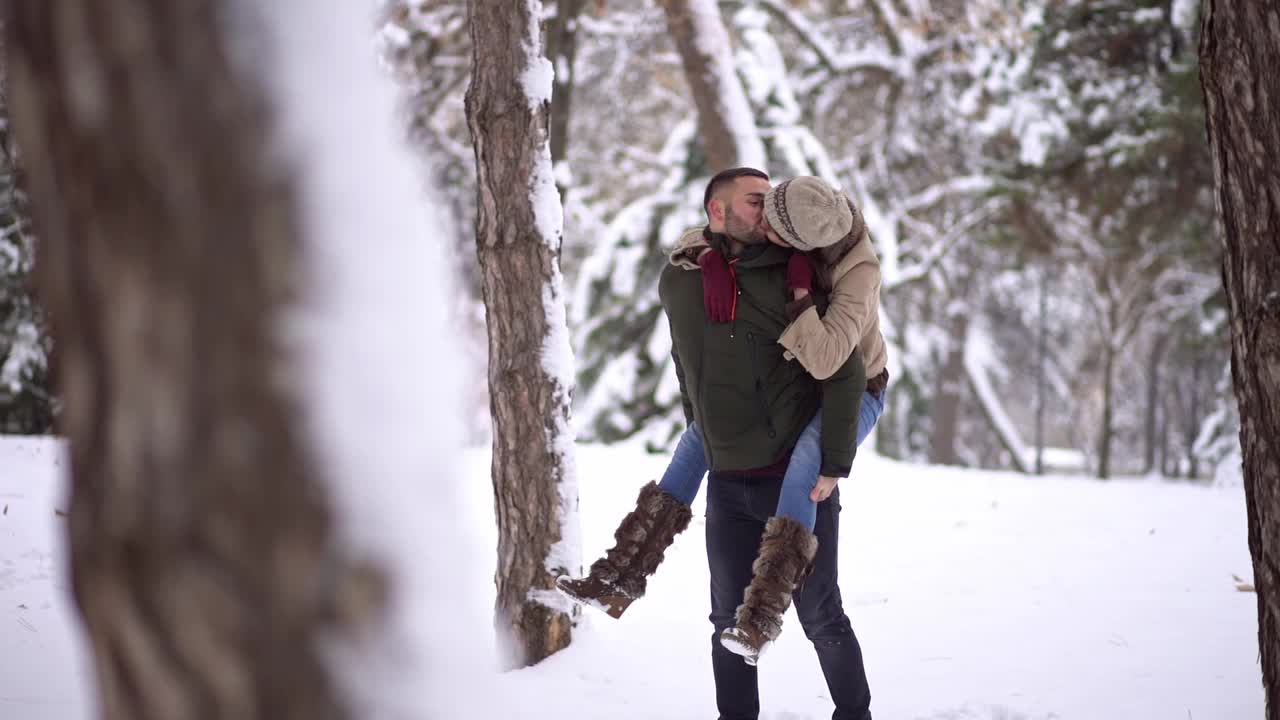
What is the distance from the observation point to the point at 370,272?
1041 millimetres

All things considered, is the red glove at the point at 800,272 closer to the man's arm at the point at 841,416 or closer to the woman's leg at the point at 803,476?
the man's arm at the point at 841,416

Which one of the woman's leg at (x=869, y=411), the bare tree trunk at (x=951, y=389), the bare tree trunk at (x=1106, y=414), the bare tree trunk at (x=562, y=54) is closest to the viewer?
the woman's leg at (x=869, y=411)

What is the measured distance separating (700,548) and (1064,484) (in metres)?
4.59

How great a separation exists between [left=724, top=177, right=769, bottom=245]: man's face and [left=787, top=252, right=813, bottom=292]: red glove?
5.1 inches

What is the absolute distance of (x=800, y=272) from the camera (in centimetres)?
276

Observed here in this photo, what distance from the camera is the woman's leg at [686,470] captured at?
3117 millimetres

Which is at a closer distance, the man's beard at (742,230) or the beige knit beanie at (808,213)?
the beige knit beanie at (808,213)

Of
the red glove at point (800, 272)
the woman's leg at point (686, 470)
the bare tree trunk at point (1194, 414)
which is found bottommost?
the bare tree trunk at point (1194, 414)

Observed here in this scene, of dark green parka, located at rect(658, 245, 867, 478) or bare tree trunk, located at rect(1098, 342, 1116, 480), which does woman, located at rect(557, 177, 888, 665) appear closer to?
dark green parka, located at rect(658, 245, 867, 478)

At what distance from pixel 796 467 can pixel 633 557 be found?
0.64m

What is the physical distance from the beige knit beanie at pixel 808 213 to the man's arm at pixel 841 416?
1.13 feet

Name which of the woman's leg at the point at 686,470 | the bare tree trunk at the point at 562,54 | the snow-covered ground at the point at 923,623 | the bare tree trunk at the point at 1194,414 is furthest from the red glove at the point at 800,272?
the bare tree trunk at the point at 1194,414

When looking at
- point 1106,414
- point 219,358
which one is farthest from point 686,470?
point 1106,414

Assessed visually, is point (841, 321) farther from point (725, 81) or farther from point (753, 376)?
point (725, 81)
